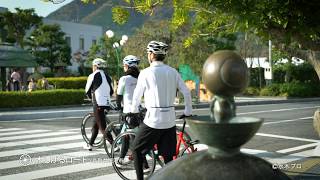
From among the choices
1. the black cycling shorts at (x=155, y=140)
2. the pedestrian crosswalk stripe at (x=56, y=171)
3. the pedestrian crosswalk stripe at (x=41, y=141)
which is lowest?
the pedestrian crosswalk stripe at (x=56, y=171)

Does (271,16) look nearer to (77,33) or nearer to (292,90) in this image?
(292,90)

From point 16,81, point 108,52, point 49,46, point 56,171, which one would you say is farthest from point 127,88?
point 49,46

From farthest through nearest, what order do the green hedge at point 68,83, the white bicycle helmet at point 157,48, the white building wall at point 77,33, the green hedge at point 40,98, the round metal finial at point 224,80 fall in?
1. the white building wall at point 77,33
2. the green hedge at point 68,83
3. the green hedge at point 40,98
4. the white bicycle helmet at point 157,48
5. the round metal finial at point 224,80

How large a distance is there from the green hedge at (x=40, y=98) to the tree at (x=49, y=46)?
2696 centimetres

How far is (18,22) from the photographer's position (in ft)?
156

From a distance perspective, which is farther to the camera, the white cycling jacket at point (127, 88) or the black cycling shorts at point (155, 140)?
the white cycling jacket at point (127, 88)

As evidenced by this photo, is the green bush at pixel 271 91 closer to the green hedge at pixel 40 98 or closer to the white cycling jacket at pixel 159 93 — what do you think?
the green hedge at pixel 40 98

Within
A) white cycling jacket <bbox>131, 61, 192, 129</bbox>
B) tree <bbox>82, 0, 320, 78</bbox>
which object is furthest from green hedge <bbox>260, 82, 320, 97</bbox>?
white cycling jacket <bbox>131, 61, 192, 129</bbox>

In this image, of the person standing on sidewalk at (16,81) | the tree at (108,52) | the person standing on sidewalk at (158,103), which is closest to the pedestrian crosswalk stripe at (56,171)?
the person standing on sidewalk at (158,103)

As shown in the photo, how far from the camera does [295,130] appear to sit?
1295 centimetres

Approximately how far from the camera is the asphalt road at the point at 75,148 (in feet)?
24.1

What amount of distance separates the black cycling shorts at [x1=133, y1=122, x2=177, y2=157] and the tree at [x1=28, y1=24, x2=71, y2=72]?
44.5 metres

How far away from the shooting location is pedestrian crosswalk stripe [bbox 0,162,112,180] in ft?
23.6

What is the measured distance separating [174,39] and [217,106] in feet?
98.8
